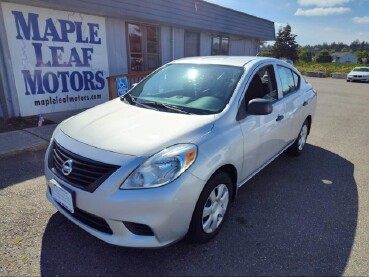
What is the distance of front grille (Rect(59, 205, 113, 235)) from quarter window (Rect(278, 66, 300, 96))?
9.67 ft

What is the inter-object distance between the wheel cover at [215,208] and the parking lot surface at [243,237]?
0.18 m

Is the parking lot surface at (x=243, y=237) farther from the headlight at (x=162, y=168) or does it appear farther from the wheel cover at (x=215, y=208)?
the headlight at (x=162, y=168)

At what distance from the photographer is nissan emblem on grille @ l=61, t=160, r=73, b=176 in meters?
2.30

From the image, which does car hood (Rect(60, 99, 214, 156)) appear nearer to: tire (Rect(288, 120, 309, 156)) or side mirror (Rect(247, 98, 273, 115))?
side mirror (Rect(247, 98, 273, 115))

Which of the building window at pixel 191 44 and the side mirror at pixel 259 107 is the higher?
the building window at pixel 191 44

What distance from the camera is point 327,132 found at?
6766 millimetres

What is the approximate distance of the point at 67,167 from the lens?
2.32m

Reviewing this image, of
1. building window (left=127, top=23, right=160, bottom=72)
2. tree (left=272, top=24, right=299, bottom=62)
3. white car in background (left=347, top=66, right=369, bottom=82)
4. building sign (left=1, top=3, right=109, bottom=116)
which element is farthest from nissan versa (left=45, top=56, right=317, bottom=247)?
tree (left=272, top=24, right=299, bottom=62)

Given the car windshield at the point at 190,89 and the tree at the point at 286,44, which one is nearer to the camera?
the car windshield at the point at 190,89

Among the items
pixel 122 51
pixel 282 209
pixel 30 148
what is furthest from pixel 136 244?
pixel 122 51

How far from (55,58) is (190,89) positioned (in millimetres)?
5017

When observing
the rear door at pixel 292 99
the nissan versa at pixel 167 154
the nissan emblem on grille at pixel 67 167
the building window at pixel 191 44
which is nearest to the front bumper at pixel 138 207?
the nissan versa at pixel 167 154

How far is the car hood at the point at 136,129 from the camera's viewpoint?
227 centimetres

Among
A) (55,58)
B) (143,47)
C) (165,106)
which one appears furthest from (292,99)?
(143,47)
